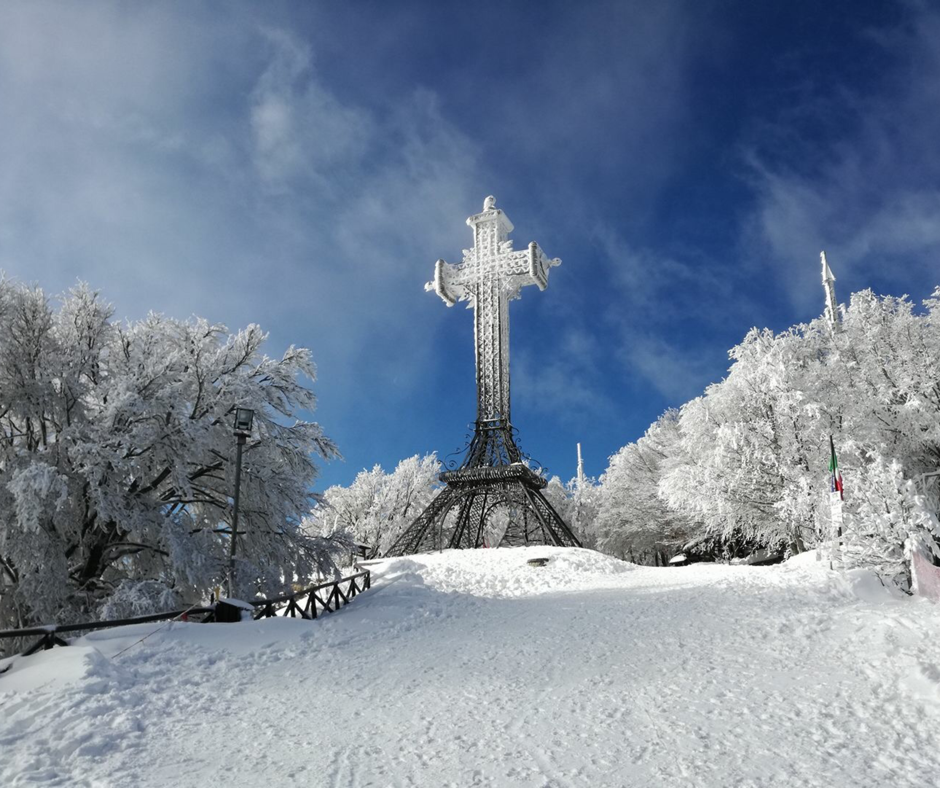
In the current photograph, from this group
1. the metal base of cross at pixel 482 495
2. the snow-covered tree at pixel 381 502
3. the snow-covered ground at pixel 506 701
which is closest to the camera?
the snow-covered ground at pixel 506 701

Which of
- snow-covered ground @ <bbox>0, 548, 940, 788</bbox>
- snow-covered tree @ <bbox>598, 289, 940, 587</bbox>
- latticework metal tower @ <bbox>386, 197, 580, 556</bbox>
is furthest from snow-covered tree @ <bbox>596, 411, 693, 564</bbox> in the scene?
snow-covered ground @ <bbox>0, 548, 940, 788</bbox>

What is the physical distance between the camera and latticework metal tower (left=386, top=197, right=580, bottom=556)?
30.3 metres

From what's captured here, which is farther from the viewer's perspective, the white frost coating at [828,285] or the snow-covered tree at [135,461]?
the white frost coating at [828,285]

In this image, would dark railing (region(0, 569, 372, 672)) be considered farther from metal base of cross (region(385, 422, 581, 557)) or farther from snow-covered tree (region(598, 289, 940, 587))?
snow-covered tree (region(598, 289, 940, 587))

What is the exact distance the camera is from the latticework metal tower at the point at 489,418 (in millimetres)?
30344

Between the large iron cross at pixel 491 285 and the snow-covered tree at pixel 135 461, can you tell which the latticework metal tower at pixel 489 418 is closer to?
the large iron cross at pixel 491 285

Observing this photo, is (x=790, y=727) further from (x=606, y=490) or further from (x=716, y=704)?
(x=606, y=490)

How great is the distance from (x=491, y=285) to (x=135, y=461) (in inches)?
853

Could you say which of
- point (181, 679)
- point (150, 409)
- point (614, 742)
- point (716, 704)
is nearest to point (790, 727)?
point (716, 704)

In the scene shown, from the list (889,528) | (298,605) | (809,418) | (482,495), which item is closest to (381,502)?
(482,495)

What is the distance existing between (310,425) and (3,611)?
302 inches

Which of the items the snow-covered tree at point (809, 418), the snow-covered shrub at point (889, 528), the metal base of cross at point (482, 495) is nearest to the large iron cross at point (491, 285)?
the metal base of cross at point (482, 495)

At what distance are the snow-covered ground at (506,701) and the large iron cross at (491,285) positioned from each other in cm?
1926

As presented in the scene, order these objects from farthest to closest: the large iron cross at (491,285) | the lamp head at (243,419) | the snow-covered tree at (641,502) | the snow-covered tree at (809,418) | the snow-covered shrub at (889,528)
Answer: the snow-covered tree at (641,502) < the large iron cross at (491,285) < the snow-covered tree at (809,418) < the lamp head at (243,419) < the snow-covered shrub at (889,528)
